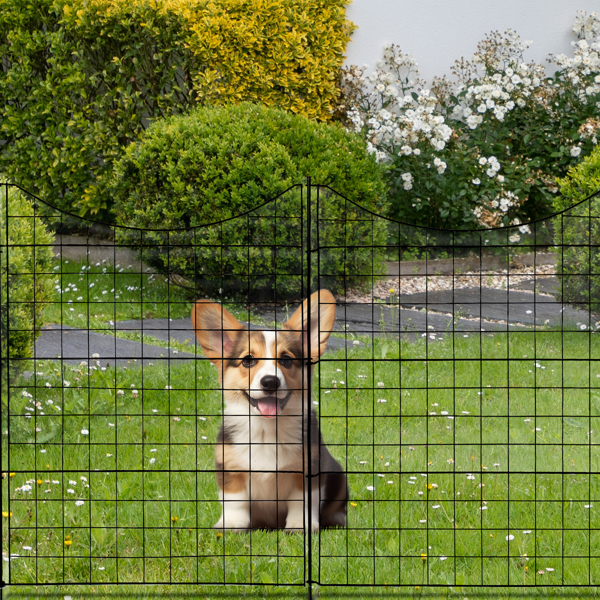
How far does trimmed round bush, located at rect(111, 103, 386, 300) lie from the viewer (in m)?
6.30

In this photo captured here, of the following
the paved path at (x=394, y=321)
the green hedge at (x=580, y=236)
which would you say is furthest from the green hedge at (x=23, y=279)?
the green hedge at (x=580, y=236)

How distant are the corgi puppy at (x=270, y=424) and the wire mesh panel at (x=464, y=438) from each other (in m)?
0.13

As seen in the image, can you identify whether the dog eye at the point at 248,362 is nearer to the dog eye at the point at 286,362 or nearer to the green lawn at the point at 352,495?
the dog eye at the point at 286,362

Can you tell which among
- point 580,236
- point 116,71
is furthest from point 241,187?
point 580,236

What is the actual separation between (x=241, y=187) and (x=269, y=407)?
4129mm

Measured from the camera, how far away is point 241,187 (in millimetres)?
6520

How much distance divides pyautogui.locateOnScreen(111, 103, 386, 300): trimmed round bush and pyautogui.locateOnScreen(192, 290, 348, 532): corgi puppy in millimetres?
3344

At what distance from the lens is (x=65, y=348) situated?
5.14 meters

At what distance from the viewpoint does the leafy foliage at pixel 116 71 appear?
7.91 metres

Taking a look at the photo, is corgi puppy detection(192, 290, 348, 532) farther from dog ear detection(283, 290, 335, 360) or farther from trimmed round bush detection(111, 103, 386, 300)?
trimmed round bush detection(111, 103, 386, 300)

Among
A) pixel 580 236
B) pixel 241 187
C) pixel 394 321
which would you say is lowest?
pixel 394 321

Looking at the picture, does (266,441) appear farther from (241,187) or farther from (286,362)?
(241,187)

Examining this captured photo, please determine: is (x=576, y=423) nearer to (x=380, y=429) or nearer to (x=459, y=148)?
(x=380, y=429)

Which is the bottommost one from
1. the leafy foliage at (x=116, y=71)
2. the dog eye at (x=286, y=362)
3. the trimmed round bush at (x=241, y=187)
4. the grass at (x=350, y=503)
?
the grass at (x=350, y=503)
